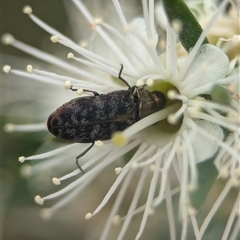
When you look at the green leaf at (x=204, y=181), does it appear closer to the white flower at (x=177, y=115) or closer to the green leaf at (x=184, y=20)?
the white flower at (x=177, y=115)

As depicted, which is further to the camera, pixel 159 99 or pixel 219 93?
pixel 159 99

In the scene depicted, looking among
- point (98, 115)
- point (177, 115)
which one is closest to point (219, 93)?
point (177, 115)

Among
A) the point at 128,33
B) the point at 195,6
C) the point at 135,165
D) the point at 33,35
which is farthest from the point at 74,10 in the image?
the point at 135,165

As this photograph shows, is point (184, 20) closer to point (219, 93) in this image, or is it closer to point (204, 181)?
point (219, 93)

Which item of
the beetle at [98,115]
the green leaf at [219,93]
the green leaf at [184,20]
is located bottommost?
the beetle at [98,115]

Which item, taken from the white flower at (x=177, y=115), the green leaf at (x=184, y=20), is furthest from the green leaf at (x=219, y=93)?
the green leaf at (x=184, y=20)

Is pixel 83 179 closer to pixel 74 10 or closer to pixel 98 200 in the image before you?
pixel 98 200

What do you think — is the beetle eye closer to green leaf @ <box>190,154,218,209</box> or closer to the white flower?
the white flower
